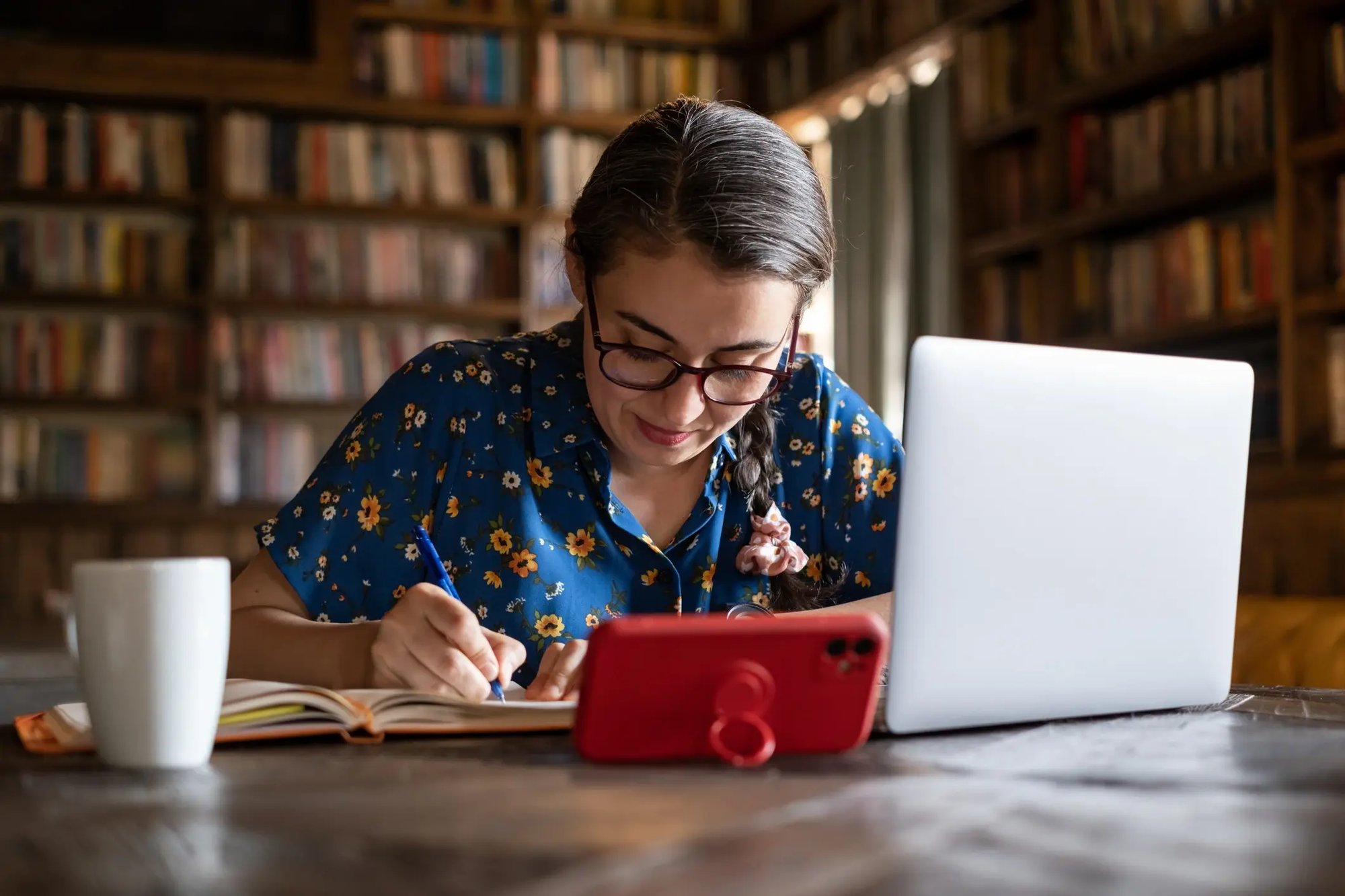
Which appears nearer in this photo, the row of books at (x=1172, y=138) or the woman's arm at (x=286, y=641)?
the woman's arm at (x=286, y=641)

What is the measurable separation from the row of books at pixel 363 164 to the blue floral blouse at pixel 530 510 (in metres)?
3.03

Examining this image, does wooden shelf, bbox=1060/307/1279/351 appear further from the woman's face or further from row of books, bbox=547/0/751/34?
row of books, bbox=547/0/751/34

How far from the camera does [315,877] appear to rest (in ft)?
A: 1.76

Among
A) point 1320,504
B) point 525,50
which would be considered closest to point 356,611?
point 1320,504

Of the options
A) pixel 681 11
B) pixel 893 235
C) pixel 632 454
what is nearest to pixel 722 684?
pixel 632 454

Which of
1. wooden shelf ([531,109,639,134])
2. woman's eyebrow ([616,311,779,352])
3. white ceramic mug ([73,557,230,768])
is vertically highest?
wooden shelf ([531,109,639,134])

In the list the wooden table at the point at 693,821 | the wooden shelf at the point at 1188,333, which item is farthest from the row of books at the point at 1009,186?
the wooden table at the point at 693,821

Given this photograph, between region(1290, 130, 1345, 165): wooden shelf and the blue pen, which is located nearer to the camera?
the blue pen

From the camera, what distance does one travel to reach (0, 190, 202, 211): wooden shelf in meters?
4.23

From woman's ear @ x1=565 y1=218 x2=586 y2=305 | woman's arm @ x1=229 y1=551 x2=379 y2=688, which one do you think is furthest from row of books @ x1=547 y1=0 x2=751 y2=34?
woman's arm @ x1=229 y1=551 x2=379 y2=688

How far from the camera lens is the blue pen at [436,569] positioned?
1114mm

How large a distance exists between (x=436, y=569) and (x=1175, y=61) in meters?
2.38

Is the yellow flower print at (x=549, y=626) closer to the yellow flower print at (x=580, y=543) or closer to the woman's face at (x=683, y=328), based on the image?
the yellow flower print at (x=580, y=543)

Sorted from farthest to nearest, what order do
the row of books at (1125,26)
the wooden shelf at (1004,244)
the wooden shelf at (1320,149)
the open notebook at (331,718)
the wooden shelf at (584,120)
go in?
the wooden shelf at (584,120)
the wooden shelf at (1004,244)
the row of books at (1125,26)
the wooden shelf at (1320,149)
the open notebook at (331,718)
